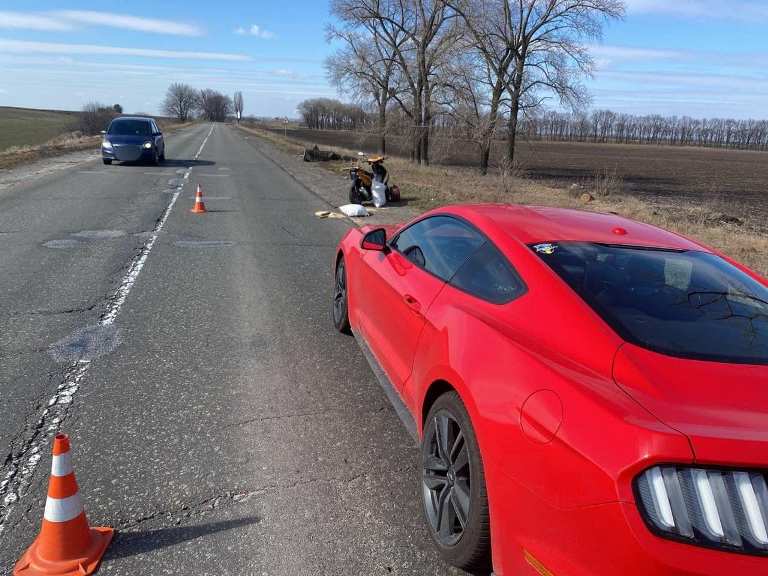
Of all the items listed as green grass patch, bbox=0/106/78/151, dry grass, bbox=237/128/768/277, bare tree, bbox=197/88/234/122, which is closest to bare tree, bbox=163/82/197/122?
bare tree, bbox=197/88/234/122

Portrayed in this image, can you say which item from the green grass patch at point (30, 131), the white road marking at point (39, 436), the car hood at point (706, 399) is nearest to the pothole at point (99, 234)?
the white road marking at point (39, 436)

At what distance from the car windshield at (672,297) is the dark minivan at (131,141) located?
21.5 metres

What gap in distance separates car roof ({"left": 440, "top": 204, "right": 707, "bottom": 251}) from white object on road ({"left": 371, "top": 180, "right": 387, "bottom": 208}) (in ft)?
34.6

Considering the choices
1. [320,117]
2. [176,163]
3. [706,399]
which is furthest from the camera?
[320,117]

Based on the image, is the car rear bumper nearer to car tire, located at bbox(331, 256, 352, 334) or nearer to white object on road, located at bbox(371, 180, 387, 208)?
car tire, located at bbox(331, 256, 352, 334)

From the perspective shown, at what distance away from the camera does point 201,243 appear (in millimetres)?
9430

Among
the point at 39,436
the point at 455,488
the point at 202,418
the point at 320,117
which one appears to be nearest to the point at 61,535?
the point at 39,436

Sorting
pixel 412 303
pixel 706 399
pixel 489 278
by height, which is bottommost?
pixel 412 303

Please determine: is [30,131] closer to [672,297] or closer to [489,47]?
[489,47]

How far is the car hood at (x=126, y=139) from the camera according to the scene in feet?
70.8

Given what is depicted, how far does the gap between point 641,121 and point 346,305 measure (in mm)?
196979

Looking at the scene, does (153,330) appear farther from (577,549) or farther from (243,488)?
(577,549)

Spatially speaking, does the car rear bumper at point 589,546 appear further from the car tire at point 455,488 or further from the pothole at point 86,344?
the pothole at point 86,344

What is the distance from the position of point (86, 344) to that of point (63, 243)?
4.60 meters
